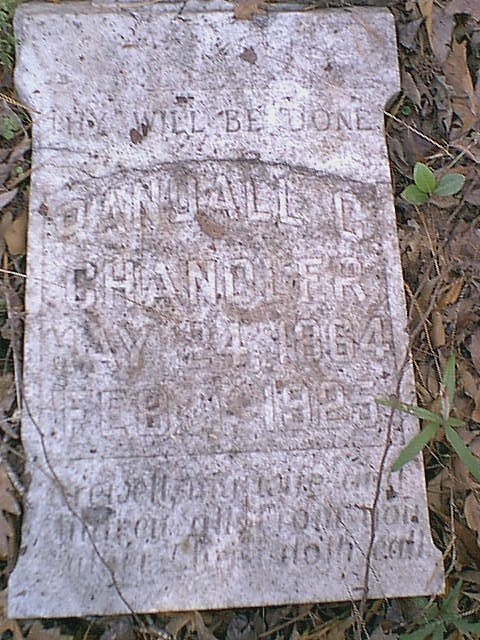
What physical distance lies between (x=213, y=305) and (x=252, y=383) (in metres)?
0.27

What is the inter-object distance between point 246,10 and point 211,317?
1.11 metres

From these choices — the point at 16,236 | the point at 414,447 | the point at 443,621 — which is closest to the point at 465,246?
the point at 414,447

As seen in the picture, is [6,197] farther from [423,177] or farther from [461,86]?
[461,86]

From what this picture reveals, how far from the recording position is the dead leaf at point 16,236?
2158 millimetres

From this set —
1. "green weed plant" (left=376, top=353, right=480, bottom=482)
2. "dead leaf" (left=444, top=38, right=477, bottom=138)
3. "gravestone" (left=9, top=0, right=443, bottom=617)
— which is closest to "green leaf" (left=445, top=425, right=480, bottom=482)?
"green weed plant" (left=376, top=353, right=480, bottom=482)

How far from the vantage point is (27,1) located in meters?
2.31

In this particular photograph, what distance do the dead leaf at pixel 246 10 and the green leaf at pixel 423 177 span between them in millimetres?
771

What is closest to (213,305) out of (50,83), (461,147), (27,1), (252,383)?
(252,383)

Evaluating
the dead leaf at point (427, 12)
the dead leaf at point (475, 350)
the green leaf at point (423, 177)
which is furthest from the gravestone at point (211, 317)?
the dead leaf at point (475, 350)

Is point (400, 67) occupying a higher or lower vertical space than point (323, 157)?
higher

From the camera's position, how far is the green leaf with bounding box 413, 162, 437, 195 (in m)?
2.23

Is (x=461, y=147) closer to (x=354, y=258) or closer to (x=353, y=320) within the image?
(x=354, y=258)

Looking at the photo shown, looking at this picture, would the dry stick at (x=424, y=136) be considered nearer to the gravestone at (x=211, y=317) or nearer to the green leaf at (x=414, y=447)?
the gravestone at (x=211, y=317)

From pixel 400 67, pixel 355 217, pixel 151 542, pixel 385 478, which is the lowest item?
pixel 151 542
